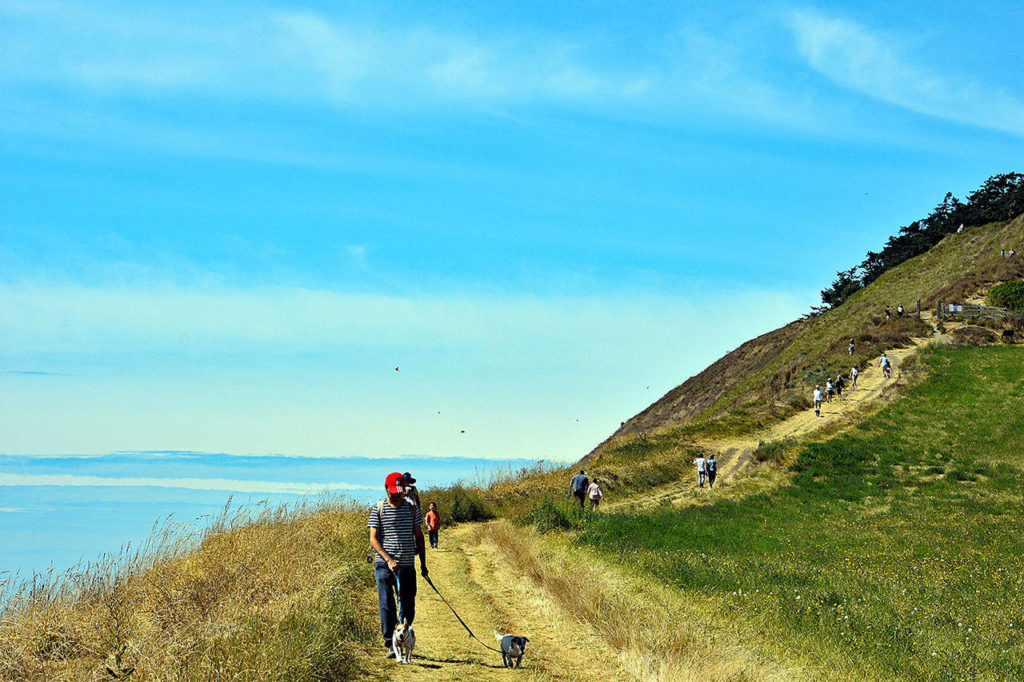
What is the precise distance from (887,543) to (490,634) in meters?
16.0

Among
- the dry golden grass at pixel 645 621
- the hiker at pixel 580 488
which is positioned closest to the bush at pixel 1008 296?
the hiker at pixel 580 488

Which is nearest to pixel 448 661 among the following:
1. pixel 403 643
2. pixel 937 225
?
pixel 403 643

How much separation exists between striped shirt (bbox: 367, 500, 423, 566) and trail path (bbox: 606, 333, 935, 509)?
72.2ft

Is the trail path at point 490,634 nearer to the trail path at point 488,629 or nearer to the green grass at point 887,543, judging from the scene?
the trail path at point 488,629

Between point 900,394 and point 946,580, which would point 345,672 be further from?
point 900,394

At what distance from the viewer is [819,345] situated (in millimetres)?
67750

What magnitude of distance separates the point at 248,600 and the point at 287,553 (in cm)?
280

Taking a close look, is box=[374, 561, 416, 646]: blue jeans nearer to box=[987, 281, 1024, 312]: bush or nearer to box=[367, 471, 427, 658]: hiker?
box=[367, 471, 427, 658]: hiker

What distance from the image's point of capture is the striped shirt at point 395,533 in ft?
33.5

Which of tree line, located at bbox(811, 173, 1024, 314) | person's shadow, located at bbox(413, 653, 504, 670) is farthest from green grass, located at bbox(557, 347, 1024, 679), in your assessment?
tree line, located at bbox(811, 173, 1024, 314)

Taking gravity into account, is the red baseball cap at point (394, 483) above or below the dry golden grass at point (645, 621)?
above

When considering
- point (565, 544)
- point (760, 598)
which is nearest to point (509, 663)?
point (760, 598)

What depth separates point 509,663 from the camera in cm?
1030

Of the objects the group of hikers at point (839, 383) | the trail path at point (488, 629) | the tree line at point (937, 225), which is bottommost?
the trail path at point (488, 629)
